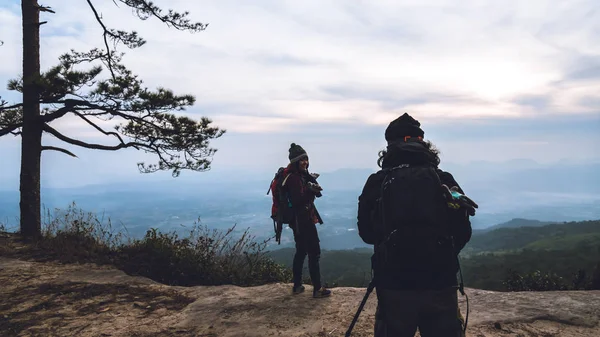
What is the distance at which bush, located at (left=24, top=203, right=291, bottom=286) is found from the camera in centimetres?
707

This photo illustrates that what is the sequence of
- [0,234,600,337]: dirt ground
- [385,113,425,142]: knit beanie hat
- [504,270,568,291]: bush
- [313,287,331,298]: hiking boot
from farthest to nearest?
[504,270,568,291]: bush < [313,287,331,298]: hiking boot < [0,234,600,337]: dirt ground < [385,113,425,142]: knit beanie hat

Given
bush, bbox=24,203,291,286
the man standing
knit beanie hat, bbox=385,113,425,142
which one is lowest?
bush, bbox=24,203,291,286

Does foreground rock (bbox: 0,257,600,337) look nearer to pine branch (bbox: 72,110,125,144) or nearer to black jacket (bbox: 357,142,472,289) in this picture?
black jacket (bbox: 357,142,472,289)

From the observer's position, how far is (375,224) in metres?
2.78

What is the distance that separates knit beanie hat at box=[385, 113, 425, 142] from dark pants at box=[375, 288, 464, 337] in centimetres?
117

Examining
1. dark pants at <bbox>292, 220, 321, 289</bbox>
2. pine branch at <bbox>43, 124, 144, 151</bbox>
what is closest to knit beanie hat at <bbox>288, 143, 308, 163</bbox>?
dark pants at <bbox>292, 220, 321, 289</bbox>

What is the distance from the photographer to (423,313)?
248 centimetres

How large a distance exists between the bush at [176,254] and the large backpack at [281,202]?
192cm

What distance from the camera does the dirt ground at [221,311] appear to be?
171 inches

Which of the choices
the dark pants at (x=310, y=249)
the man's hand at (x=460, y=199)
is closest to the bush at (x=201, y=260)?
the dark pants at (x=310, y=249)

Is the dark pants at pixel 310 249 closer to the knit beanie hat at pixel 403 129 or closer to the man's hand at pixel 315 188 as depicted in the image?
the man's hand at pixel 315 188

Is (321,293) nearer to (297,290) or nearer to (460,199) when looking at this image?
(297,290)

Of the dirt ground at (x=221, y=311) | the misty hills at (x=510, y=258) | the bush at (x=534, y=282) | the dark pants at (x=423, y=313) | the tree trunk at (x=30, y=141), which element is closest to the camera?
the dark pants at (x=423, y=313)

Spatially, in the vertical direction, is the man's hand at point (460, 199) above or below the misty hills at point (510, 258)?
above
